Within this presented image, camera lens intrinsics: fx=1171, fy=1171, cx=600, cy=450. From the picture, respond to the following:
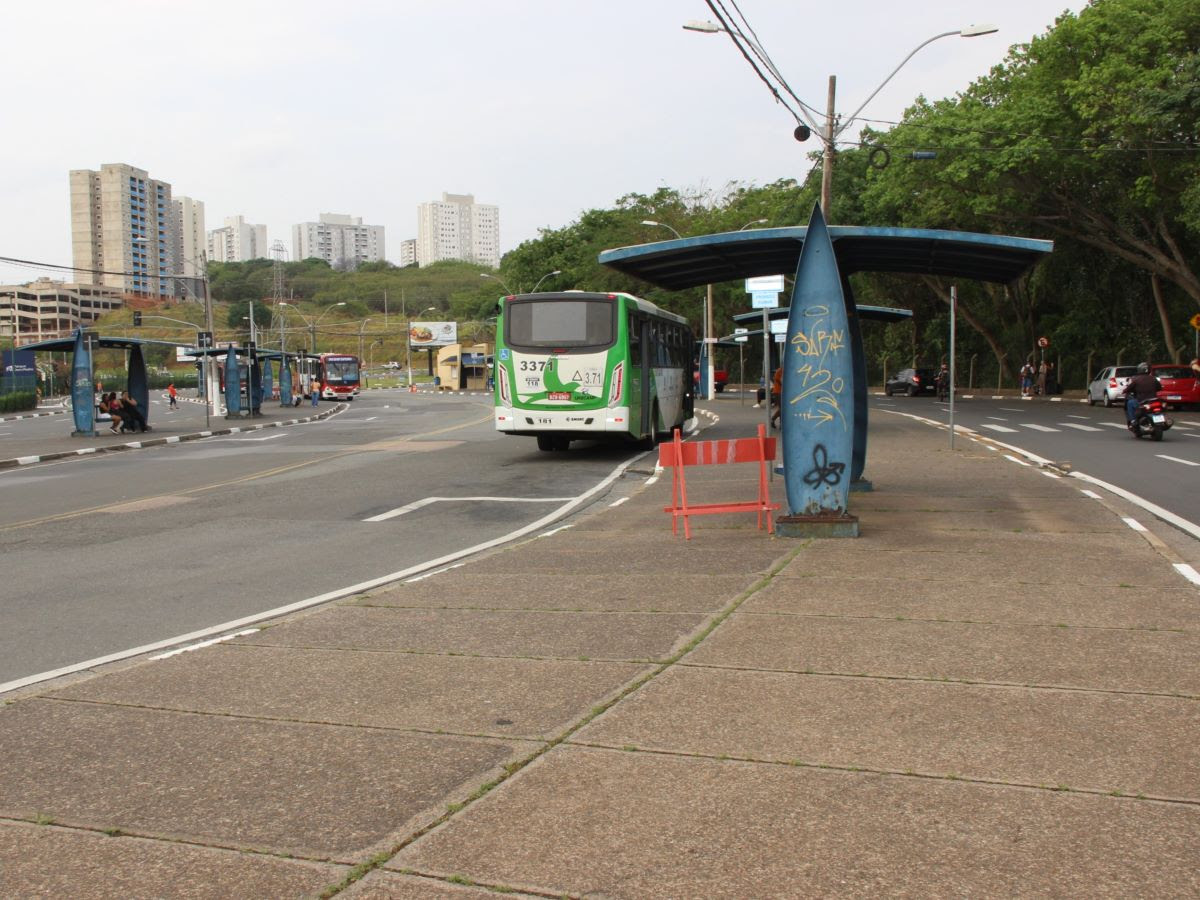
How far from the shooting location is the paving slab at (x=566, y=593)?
26.2 feet

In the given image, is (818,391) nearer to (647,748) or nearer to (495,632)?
(495,632)

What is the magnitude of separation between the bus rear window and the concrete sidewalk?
1302cm

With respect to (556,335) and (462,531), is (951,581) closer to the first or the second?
→ (462,531)

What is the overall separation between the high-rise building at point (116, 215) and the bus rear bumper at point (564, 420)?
8367cm

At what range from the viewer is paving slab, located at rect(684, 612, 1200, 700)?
5.81 m

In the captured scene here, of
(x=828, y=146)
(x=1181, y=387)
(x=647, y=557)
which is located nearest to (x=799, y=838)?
(x=647, y=557)

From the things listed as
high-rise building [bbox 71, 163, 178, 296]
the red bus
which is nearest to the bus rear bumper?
the red bus

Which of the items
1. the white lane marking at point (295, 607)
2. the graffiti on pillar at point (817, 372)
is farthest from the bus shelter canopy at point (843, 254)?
the white lane marking at point (295, 607)

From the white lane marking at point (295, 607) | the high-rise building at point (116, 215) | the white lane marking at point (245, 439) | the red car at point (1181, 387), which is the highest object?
the high-rise building at point (116, 215)

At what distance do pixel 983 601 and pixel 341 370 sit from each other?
251ft

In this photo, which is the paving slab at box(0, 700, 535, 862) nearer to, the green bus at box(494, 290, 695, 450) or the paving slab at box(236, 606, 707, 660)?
the paving slab at box(236, 606, 707, 660)

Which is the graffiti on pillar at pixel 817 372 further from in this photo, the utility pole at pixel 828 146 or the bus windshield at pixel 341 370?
the bus windshield at pixel 341 370

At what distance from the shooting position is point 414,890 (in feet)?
11.4

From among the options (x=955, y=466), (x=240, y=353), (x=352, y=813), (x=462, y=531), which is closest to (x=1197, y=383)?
(x=955, y=466)
